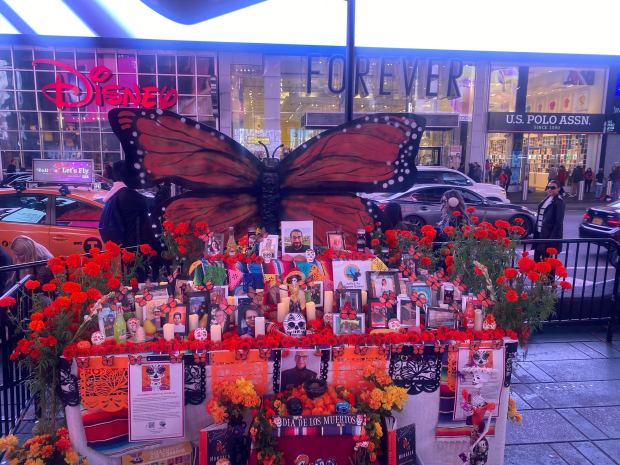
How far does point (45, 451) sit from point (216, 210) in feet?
8.89

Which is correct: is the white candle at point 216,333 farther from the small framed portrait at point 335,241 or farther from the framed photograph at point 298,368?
the small framed portrait at point 335,241

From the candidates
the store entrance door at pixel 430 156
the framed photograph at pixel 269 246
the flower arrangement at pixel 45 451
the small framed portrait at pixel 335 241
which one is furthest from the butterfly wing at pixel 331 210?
Result: the store entrance door at pixel 430 156

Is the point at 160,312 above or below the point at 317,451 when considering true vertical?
above

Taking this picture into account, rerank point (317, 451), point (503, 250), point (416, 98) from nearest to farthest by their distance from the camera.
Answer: point (317, 451)
point (503, 250)
point (416, 98)

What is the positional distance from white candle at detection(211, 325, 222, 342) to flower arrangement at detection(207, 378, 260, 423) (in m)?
0.31

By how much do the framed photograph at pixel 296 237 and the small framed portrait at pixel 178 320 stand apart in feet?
4.25

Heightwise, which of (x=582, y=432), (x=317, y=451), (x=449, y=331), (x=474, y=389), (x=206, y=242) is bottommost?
(x=582, y=432)

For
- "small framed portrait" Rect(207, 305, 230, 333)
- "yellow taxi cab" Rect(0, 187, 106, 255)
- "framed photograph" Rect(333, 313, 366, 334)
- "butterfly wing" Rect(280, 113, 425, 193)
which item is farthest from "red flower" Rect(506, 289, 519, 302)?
"yellow taxi cab" Rect(0, 187, 106, 255)

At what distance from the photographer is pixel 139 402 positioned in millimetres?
2990

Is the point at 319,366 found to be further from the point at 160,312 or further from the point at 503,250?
the point at 503,250

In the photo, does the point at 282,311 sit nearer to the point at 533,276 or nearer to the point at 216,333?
the point at 216,333

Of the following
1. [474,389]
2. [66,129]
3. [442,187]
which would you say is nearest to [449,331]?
[474,389]

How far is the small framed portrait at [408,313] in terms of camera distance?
3396mm

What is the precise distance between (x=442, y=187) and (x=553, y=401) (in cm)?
938
